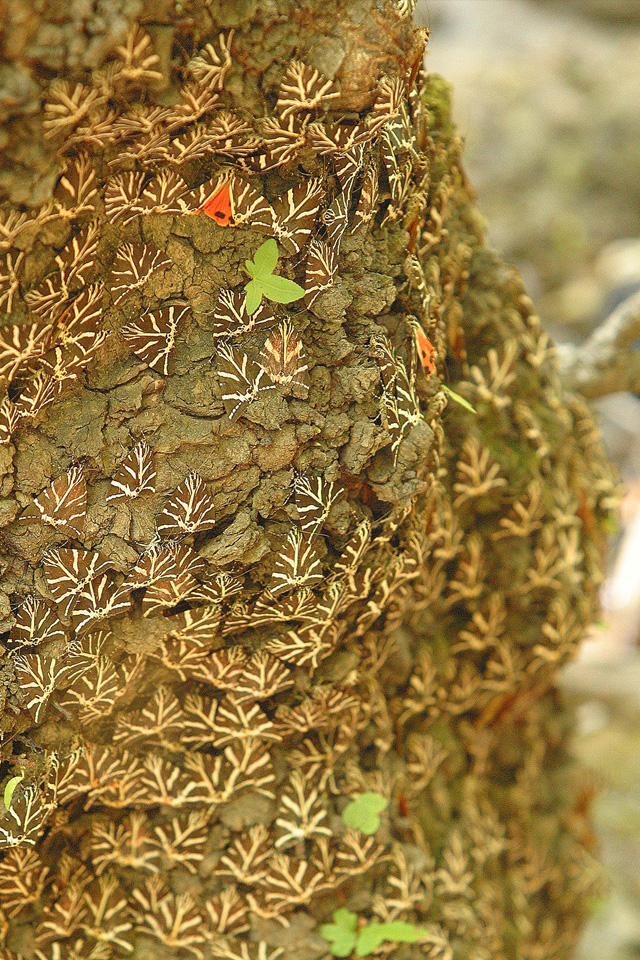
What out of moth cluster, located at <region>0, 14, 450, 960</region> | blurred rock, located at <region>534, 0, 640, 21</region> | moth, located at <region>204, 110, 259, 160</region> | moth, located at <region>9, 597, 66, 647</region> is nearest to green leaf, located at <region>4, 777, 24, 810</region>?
moth cluster, located at <region>0, 14, 450, 960</region>

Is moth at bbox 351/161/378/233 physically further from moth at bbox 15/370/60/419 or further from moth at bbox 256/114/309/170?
moth at bbox 15/370/60/419

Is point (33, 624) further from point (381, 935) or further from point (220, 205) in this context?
point (381, 935)

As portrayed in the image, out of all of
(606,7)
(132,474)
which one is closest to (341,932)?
(132,474)

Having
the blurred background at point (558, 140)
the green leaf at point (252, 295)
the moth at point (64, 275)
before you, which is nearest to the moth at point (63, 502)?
the moth at point (64, 275)

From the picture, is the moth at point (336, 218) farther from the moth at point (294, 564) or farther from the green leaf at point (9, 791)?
the green leaf at point (9, 791)

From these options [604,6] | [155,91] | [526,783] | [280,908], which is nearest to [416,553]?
[280,908]
